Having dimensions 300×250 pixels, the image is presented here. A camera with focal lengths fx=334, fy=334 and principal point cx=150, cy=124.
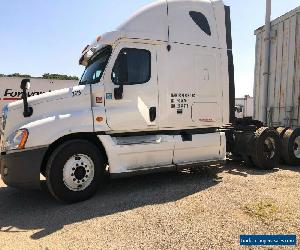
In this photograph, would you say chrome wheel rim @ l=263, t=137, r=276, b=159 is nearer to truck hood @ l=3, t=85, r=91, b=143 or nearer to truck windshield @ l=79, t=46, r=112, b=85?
truck windshield @ l=79, t=46, r=112, b=85

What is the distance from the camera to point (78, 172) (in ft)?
18.9

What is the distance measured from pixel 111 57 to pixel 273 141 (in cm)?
463

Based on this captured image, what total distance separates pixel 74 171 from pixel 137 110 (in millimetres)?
1633

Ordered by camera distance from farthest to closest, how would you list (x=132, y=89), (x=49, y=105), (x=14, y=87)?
(x=14, y=87) < (x=132, y=89) < (x=49, y=105)

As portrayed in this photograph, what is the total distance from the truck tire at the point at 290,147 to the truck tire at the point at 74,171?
4.89 m

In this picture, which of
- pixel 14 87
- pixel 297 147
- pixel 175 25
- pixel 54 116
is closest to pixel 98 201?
pixel 54 116

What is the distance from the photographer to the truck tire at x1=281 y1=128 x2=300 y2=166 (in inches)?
329

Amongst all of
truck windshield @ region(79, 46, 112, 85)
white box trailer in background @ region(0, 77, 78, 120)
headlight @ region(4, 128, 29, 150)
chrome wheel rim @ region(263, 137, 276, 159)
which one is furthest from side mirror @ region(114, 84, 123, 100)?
white box trailer in background @ region(0, 77, 78, 120)

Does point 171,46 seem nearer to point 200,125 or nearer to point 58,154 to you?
point 200,125

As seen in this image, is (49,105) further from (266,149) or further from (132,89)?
(266,149)

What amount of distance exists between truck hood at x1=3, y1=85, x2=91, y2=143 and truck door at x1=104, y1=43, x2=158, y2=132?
0.46 m

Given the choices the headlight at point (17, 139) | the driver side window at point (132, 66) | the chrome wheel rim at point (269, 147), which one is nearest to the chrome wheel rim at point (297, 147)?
the chrome wheel rim at point (269, 147)

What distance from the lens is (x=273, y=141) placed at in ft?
27.1

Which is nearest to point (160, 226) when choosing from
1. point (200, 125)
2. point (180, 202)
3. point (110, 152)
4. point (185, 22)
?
point (180, 202)
